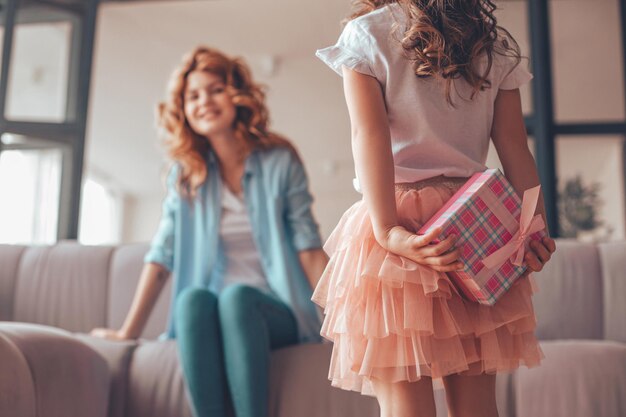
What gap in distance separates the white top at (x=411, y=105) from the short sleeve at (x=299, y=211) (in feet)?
2.81

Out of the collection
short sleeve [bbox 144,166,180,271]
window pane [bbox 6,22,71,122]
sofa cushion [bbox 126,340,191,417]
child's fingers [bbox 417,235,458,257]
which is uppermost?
window pane [bbox 6,22,71,122]

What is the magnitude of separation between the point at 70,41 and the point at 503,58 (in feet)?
7.54

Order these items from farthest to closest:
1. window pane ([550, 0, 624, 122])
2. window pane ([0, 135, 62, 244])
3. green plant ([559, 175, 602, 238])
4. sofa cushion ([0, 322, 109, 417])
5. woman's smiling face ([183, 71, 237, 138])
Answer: green plant ([559, 175, 602, 238]) < window pane ([550, 0, 624, 122]) < window pane ([0, 135, 62, 244]) < woman's smiling face ([183, 71, 237, 138]) < sofa cushion ([0, 322, 109, 417])

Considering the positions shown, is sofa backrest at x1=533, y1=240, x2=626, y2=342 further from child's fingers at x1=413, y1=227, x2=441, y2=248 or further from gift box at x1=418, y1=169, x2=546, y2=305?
child's fingers at x1=413, y1=227, x2=441, y2=248

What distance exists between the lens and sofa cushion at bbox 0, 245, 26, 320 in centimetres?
219

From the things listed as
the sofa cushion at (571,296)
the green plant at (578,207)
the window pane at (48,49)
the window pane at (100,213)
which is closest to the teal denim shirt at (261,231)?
the sofa cushion at (571,296)

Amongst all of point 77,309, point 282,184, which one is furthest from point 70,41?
point 282,184

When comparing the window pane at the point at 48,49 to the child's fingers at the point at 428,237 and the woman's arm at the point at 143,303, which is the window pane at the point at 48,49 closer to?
the woman's arm at the point at 143,303

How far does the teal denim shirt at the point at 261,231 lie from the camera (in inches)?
72.3

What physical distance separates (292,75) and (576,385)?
3.59 metres

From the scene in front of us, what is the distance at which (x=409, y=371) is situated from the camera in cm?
90

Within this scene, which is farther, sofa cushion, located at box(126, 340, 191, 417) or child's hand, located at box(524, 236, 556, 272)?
sofa cushion, located at box(126, 340, 191, 417)

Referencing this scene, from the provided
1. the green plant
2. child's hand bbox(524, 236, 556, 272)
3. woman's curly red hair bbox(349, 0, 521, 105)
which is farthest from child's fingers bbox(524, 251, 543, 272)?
the green plant

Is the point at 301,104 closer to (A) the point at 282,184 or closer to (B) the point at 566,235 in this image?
(B) the point at 566,235
